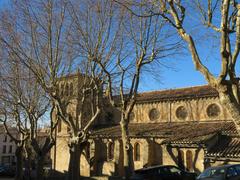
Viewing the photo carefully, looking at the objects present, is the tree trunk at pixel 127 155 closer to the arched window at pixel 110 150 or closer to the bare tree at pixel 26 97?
the bare tree at pixel 26 97

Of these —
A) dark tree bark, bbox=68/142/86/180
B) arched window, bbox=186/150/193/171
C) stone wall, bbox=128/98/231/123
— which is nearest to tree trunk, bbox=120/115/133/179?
dark tree bark, bbox=68/142/86/180

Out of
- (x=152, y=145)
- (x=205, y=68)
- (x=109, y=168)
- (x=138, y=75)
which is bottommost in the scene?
(x=109, y=168)

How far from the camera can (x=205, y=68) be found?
33.5 ft

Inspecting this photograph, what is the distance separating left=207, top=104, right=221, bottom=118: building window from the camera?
92.6 feet

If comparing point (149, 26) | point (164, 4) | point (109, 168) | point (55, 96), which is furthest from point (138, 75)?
point (109, 168)

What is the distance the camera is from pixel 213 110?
1125 inches

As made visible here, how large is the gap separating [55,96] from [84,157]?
16.4 metres

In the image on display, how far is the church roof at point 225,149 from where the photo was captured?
69.5ft

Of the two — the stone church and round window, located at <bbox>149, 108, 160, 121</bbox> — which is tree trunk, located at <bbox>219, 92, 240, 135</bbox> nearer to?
the stone church

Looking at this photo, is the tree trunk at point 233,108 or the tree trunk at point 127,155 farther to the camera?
the tree trunk at point 127,155

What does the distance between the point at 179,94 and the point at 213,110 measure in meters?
4.07

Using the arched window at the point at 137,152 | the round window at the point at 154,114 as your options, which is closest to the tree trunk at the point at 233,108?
the arched window at the point at 137,152

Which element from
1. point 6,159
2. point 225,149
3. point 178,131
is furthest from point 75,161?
point 6,159

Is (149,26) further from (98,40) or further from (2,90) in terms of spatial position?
(2,90)
